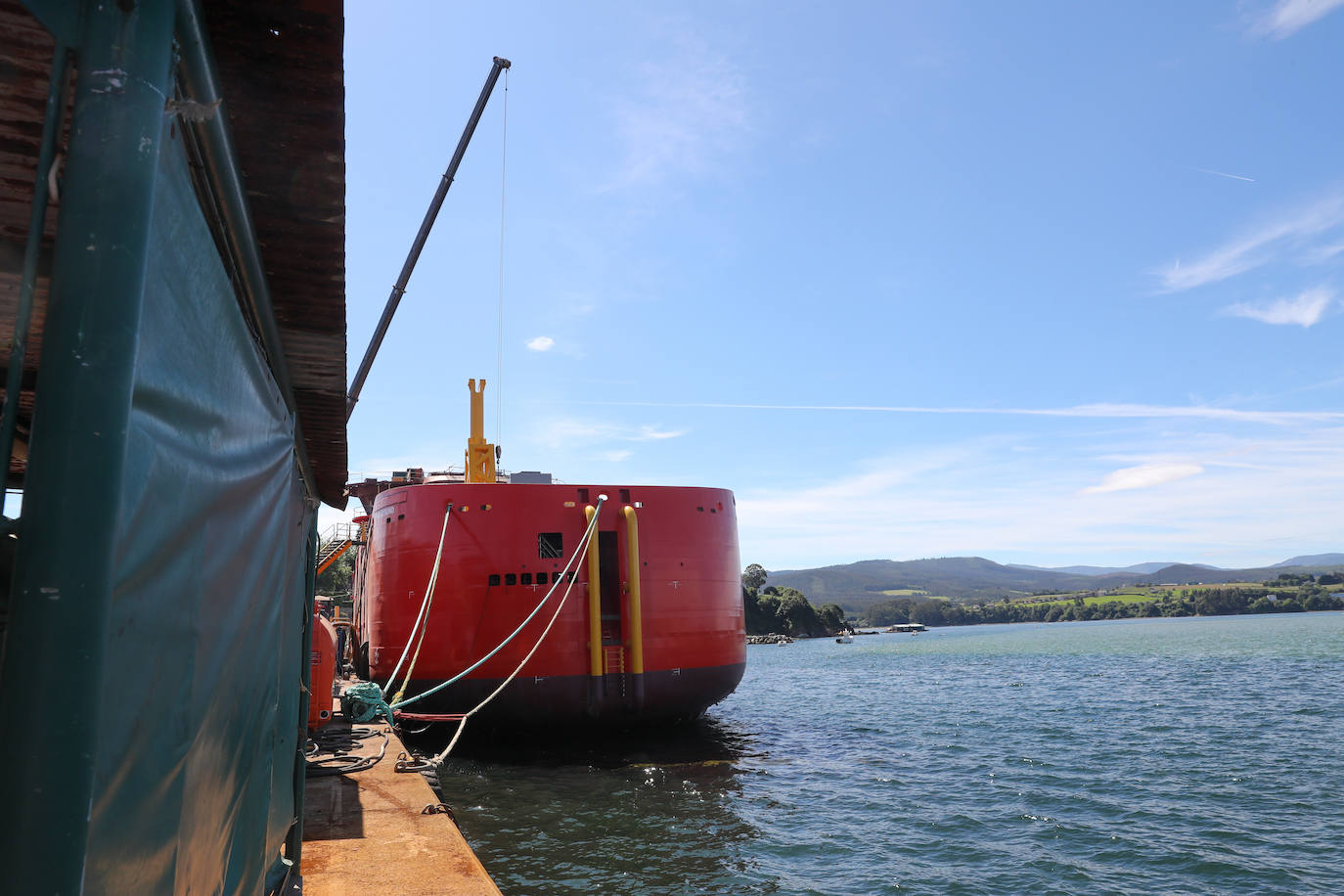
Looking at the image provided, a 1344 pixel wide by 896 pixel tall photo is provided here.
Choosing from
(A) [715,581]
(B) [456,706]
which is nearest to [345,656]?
(B) [456,706]

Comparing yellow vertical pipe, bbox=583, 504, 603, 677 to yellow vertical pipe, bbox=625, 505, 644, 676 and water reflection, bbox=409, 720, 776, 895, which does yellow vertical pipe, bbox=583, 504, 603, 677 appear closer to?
yellow vertical pipe, bbox=625, 505, 644, 676

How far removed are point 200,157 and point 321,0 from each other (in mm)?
469

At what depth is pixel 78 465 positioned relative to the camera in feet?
3.94

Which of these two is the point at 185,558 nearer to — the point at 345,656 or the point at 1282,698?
the point at 345,656

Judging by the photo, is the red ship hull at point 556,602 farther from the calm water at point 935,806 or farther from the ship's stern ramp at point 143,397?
the ship's stern ramp at point 143,397

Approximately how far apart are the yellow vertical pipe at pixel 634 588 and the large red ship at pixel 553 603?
0.07 feet

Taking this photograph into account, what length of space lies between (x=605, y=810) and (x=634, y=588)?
3.67m

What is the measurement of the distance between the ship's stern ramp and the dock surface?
2.73 meters

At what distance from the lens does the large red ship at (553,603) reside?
12141 millimetres

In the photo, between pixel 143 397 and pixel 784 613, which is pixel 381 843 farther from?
pixel 784 613

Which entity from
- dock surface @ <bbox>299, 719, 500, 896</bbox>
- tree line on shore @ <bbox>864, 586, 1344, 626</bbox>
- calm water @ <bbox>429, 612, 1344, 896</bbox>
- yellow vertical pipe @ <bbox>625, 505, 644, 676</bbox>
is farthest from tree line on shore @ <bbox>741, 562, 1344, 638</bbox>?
dock surface @ <bbox>299, 719, 500, 896</bbox>

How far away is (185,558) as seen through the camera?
1.71 metres

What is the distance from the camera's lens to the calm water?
7891mm

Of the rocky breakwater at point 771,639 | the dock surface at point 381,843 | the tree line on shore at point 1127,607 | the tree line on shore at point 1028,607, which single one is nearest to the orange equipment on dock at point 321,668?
the dock surface at point 381,843
